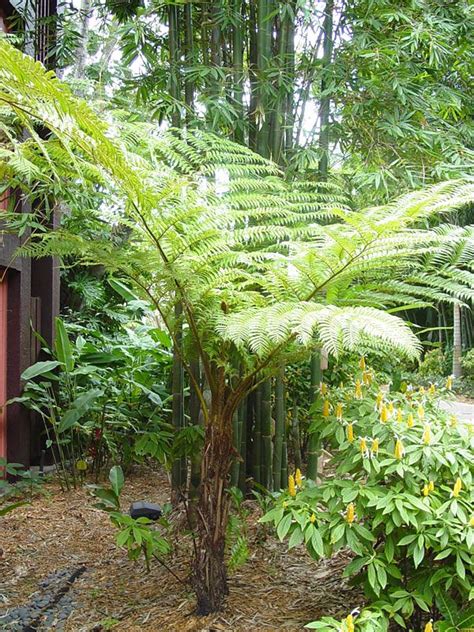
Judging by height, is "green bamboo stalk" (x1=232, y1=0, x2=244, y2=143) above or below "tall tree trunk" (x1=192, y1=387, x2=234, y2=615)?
above

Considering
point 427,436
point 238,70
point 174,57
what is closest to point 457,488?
point 427,436

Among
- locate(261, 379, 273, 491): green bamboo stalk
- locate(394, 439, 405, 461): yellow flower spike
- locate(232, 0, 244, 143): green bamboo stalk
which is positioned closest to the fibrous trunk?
locate(394, 439, 405, 461): yellow flower spike

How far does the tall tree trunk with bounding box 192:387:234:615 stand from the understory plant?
26cm

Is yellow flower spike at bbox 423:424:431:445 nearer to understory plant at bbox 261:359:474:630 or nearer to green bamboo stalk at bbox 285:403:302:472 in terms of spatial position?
understory plant at bbox 261:359:474:630

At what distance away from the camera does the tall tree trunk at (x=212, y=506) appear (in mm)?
2145

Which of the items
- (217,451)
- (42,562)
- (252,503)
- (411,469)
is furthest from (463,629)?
(42,562)

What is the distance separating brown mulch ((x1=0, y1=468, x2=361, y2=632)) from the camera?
7.06 feet

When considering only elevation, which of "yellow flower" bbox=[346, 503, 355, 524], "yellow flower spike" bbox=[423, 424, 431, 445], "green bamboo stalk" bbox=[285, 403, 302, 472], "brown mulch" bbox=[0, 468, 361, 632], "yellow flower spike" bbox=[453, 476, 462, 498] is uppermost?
"yellow flower spike" bbox=[423, 424, 431, 445]

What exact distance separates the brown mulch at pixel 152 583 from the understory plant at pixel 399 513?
335mm

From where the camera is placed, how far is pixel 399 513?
178cm

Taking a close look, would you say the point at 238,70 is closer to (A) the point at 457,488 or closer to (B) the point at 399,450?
(B) the point at 399,450

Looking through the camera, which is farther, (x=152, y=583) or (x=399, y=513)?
(x=152, y=583)

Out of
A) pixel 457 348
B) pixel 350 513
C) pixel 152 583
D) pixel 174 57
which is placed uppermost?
pixel 174 57

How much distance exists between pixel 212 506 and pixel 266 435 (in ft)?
3.20
